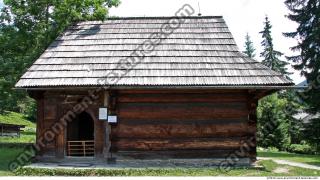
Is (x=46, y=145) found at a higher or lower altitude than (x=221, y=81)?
lower

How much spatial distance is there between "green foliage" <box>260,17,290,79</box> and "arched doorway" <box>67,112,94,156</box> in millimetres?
31189

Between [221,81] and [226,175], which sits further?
[221,81]

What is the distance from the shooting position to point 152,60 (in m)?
13.2

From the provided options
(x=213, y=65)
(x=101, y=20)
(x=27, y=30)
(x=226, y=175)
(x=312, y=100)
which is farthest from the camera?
(x=312, y=100)

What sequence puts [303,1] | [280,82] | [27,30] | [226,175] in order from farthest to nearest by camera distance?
[303,1]
[27,30]
[280,82]
[226,175]

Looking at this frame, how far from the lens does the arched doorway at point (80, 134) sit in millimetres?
13799

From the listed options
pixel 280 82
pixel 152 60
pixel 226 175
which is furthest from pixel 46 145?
pixel 280 82

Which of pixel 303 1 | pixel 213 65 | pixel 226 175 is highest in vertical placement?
pixel 303 1

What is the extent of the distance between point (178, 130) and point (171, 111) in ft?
2.06

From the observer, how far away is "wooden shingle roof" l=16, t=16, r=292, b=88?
40.0 feet

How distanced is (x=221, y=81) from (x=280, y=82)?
5.72 ft

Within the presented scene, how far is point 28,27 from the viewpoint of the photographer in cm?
1855

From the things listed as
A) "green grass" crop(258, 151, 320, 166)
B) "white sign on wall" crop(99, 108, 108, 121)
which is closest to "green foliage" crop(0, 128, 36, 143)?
"white sign on wall" crop(99, 108, 108, 121)

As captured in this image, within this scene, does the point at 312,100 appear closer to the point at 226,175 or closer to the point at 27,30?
the point at 226,175
